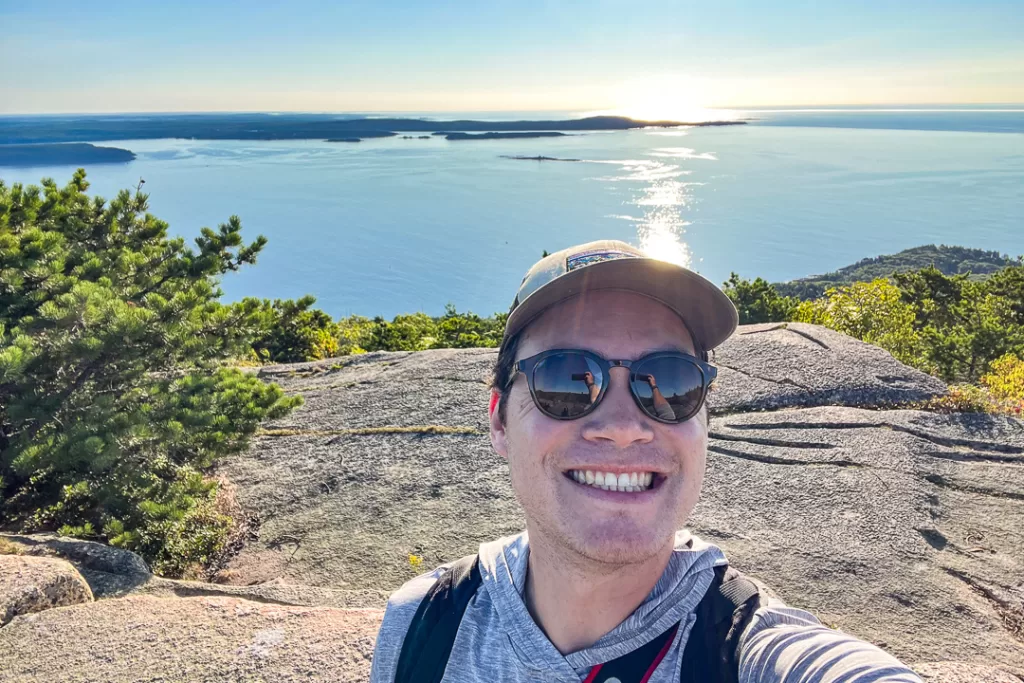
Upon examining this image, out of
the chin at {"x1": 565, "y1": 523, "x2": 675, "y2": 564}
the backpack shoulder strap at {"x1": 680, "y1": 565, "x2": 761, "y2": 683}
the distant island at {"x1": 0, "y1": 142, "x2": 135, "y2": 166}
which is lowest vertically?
the backpack shoulder strap at {"x1": 680, "y1": 565, "x2": 761, "y2": 683}

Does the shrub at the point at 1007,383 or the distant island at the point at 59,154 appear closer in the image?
the shrub at the point at 1007,383

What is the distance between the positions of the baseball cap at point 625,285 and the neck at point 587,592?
58 cm

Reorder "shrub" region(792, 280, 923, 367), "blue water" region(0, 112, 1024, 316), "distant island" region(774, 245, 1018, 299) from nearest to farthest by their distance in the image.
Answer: "shrub" region(792, 280, 923, 367) → "distant island" region(774, 245, 1018, 299) → "blue water" region(0, 112, 1024, 316)

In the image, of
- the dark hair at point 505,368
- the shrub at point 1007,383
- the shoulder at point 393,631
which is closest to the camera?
the shoulder at point 393,631

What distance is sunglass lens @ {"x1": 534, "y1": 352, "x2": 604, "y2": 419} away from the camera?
1.47m

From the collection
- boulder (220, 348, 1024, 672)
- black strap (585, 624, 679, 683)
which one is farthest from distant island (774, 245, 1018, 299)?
black strap (585, 624, 679, 683)

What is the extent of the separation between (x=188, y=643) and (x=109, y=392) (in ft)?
8.46

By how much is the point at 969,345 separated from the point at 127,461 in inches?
411

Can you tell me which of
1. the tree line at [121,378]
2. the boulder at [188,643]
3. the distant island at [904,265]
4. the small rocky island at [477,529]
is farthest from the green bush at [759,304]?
the distant island at [904,265]

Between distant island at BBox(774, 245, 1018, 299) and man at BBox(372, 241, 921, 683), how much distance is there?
27838 mm

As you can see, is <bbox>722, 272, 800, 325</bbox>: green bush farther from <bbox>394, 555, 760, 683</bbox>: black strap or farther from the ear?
<bbox>394, 555, 760, 683</bbox>: black strap

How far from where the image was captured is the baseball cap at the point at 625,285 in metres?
1.52

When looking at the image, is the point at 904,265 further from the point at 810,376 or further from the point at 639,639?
the point at 639,639

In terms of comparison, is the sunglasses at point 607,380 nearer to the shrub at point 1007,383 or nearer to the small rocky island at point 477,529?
the small rocky island at point 477,529
